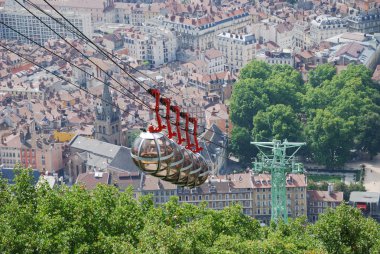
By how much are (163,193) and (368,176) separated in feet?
56.1

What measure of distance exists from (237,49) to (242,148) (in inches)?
1147

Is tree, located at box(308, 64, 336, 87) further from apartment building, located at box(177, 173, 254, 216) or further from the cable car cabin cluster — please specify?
the cable car cabin cluster

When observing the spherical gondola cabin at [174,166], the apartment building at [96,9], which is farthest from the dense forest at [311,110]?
the spherical gondola cabin at [174,166]

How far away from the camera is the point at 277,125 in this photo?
9519 cm

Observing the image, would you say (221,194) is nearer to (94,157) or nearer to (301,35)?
(94,157)

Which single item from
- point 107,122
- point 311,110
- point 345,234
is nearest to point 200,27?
point 311,110

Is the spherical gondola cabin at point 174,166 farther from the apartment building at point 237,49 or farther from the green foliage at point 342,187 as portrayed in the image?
the apartment building at point 237,49

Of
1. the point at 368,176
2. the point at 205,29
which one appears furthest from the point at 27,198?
the point at 205,29

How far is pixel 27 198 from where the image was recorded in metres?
46.8

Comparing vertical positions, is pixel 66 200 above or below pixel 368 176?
above

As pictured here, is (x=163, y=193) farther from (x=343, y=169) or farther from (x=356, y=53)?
(x=356, y=53)

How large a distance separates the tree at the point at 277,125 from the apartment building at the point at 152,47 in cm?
2634

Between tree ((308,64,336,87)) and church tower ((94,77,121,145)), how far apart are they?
2276 cm

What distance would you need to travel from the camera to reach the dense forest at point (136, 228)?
132 feet
